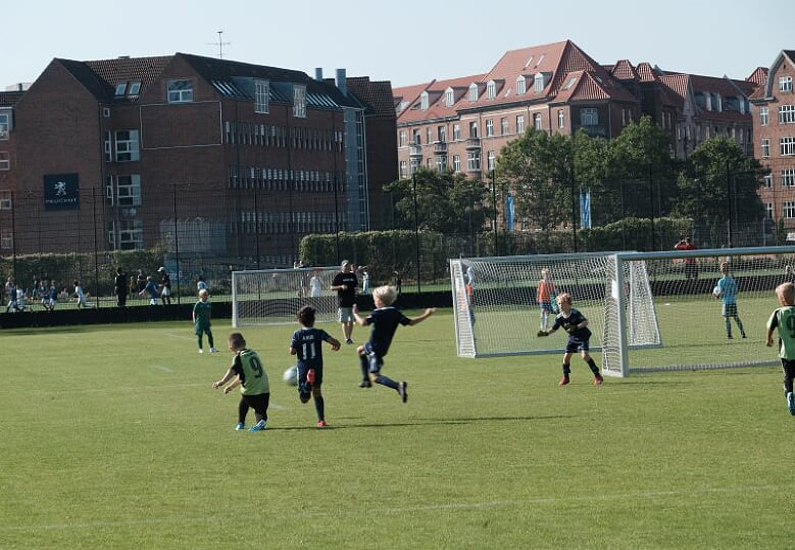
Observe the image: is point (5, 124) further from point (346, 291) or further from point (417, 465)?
point (417, 465)

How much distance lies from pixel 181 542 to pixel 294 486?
251 centimetres

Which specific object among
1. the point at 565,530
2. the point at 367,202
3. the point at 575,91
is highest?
the point at 575,91

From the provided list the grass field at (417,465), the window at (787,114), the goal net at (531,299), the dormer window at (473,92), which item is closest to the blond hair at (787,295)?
the grass field at (417,465)

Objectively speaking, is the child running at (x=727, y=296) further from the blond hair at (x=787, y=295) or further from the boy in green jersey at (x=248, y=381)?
the boy in green jersey at (x=248, y=381)

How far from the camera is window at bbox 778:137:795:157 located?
136125 millimetres

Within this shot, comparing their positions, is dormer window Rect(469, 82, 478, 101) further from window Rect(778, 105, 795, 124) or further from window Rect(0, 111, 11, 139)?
window Rect(0, 111, 11, 139)

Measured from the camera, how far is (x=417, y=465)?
1406 centimetres

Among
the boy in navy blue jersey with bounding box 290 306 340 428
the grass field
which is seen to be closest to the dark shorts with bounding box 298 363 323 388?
the boy in navy blue jersey with bounding box 290 306 340 428

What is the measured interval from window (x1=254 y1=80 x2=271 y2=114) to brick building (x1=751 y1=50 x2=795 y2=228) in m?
51.9

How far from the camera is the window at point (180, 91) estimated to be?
100688 mm

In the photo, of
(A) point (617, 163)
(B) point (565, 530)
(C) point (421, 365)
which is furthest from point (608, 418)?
(A) point (617, 163)

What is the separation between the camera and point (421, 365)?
27.3m

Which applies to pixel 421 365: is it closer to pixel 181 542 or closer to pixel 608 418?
pixel 608 418

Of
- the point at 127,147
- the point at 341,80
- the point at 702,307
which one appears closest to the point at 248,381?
the point at 702,307
